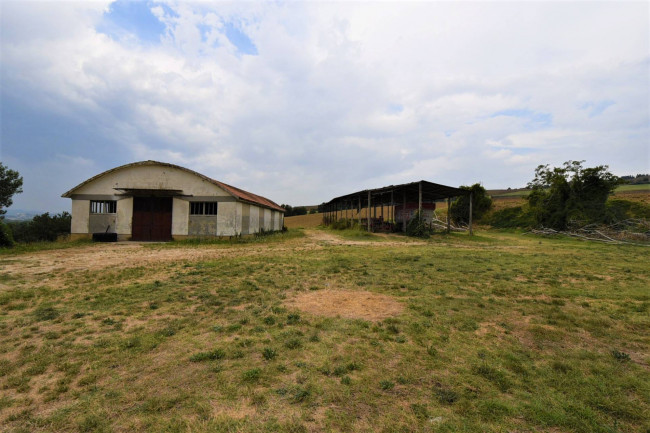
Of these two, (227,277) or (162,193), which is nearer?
(227,277)

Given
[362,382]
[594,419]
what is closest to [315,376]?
[362,382]

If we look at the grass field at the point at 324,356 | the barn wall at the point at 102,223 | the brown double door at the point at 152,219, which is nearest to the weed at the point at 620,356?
the grass field at the point at 324,356

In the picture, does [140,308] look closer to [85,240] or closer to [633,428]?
[633,428]

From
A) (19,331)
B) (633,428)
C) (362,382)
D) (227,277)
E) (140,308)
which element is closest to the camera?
(633,428)

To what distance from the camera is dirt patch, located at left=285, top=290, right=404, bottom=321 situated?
498 centimetres

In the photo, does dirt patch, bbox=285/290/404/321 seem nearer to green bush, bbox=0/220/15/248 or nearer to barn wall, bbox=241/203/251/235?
barn wall, bbox=241/203/251/235

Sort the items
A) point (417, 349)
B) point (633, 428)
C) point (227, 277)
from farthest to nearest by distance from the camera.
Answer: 1. point (227, 277)
2. point (417, 349)
3. point (633, 428)

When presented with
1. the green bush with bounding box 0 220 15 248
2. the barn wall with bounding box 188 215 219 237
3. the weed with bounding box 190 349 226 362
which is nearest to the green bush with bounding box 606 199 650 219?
the barn wall with bounding box 188 215 219 237

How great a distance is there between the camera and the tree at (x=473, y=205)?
33169 millimetres

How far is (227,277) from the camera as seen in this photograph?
25.9 feet

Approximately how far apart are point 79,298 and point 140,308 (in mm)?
1796

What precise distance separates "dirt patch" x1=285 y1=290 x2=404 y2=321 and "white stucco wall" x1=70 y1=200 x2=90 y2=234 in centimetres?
A: 1982

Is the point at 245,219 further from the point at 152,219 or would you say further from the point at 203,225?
the point at 152,219

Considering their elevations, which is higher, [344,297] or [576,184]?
[576,184]
